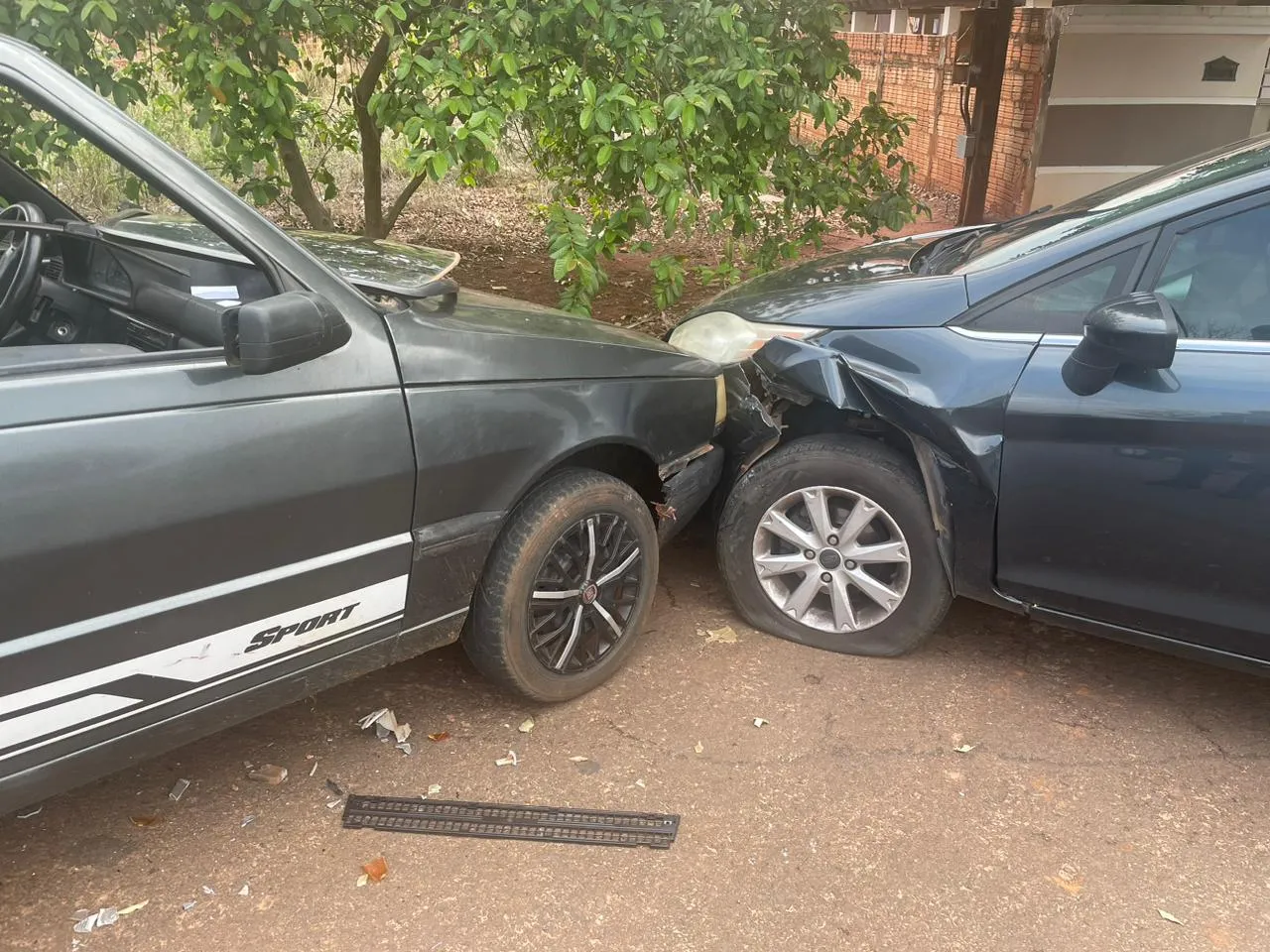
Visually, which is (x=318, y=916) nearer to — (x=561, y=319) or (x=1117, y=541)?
(x=561, y=319)

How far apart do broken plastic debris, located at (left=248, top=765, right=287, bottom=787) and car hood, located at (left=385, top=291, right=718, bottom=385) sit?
1.24 metres

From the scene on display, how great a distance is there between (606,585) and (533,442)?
595 mm

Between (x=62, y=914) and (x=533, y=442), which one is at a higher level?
(x=533, y=442)

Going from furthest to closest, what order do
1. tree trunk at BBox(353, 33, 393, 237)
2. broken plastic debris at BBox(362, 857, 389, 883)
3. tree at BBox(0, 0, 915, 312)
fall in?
tree trunk at BBox(353, 33, 393, 237) < tree at BBox(0, 0, 915, 312) < broken plastic debris at BBox(362, 857, 389, 883)

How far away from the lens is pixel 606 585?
127 inches

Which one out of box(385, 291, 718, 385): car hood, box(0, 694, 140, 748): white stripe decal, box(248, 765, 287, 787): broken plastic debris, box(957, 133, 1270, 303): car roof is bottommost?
box(248, 765, 287, 787): broken plastic debris

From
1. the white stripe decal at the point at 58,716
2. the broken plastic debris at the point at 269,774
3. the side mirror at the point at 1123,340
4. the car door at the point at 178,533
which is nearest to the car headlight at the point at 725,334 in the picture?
the side mirror at the point at 1123,340

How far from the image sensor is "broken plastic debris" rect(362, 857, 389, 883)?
8.50 ft

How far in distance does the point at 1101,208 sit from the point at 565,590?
2.14 m

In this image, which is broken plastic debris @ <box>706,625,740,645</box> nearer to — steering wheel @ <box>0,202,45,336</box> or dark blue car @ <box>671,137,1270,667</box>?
dark blue car @ <box>671,137,1270,667</box>

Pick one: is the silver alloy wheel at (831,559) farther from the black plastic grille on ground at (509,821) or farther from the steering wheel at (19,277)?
the steering wheel at (19,277)

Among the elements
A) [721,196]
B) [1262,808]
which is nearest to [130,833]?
[1262,808]

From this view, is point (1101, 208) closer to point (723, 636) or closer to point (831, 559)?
point (831, 559)

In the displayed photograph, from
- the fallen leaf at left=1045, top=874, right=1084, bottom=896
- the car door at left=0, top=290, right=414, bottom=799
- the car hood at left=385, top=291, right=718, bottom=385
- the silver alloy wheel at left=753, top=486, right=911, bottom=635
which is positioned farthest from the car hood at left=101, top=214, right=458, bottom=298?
the fallen leaf at left=1045, top=874, right=1084, bottom=896
